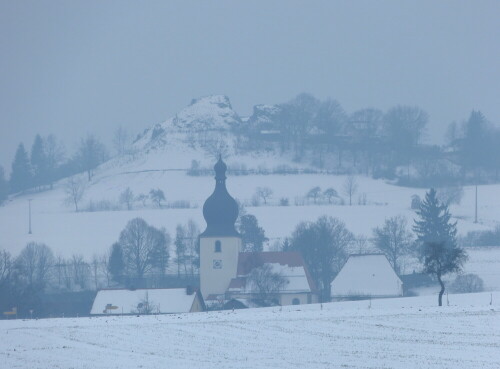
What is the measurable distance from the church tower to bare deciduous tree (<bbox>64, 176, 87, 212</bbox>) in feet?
168

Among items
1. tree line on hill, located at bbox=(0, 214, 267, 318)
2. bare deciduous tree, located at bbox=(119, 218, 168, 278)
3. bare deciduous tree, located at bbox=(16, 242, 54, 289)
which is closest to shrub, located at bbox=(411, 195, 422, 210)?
tree line on hill, located at bbox=(0, 214, 267, 318)

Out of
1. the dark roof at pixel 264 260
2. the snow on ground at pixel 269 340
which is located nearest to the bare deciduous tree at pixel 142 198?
the dark roof at pixel 264 260

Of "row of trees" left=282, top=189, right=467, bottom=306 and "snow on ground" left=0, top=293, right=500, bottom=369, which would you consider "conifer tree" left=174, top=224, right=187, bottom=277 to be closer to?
"row of trees" left=282, top=189, right=467, bottom=306

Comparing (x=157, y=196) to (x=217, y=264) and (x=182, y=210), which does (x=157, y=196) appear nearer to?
(x=182, y=210)

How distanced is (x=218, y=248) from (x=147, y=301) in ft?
43.2

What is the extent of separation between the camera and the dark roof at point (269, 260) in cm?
10138

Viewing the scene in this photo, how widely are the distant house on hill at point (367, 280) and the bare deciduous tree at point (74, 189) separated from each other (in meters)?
61.7

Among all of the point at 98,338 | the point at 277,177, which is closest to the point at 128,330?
the point at 98,338

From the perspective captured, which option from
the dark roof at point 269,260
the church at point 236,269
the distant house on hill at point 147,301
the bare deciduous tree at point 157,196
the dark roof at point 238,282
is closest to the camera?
the distant house on hill at point 147,301

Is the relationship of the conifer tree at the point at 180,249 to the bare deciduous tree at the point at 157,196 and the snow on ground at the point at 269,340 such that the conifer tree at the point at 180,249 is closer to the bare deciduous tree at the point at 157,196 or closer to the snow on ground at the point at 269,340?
the bare deciduous tree at the point at 157,196

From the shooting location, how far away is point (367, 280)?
320 ft

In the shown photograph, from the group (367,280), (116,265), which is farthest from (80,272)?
(367,280)

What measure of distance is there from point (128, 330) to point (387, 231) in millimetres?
66683

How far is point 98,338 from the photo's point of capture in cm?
5084
